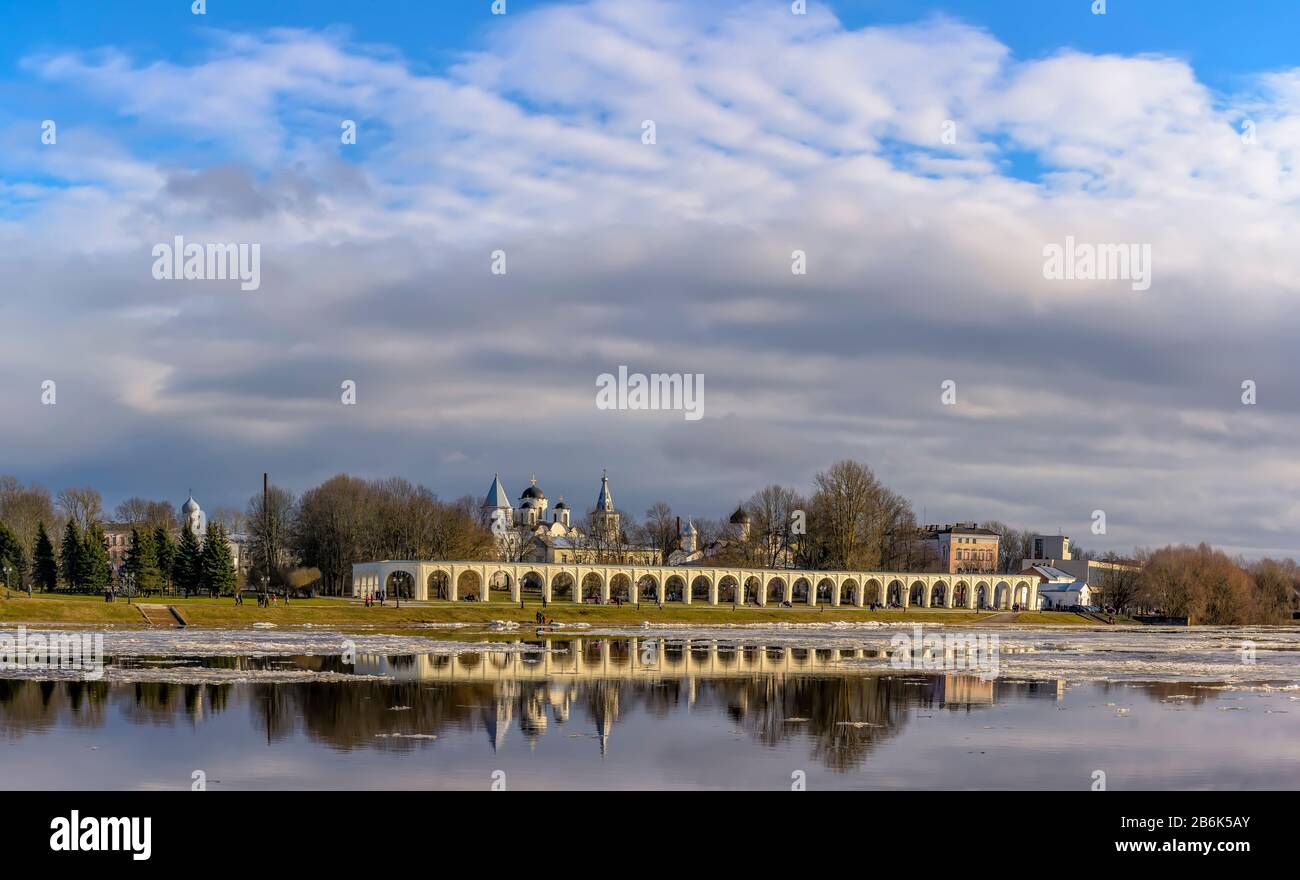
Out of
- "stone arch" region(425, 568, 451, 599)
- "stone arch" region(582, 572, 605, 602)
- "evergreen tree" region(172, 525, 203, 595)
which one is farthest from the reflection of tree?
"stone arch" region(582, 572, 605, 602)

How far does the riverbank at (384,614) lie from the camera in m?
58.1

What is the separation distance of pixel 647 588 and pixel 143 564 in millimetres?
53474

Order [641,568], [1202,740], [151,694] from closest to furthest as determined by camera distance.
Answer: [1202,740]
[151,694]
[641,568]

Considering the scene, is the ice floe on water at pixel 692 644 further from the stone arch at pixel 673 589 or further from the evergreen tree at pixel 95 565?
the stone arch at pixel 673 589

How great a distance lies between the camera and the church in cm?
12975

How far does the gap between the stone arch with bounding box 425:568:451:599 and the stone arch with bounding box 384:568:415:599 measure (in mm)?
1323

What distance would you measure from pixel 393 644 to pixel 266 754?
29236 mm

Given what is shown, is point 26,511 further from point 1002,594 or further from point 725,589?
point 1002,594

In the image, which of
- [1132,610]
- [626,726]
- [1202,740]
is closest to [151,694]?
[626,726]

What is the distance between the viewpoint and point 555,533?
171 metres

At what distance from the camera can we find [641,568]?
336 feet

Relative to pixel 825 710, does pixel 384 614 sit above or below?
below

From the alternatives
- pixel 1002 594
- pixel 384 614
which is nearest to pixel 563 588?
pixel 1002 594
